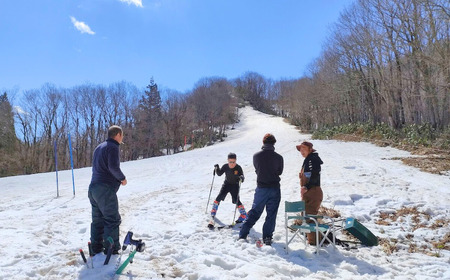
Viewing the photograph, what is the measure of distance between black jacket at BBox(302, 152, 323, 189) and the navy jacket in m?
3.09

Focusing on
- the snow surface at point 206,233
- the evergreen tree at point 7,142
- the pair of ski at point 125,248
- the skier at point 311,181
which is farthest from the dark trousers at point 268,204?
the evergreen tree at point 7,142

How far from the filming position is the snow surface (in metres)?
4.30

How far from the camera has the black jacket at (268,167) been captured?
5.39 m

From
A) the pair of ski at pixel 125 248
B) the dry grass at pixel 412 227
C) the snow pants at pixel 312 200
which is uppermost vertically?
the snow pants at pixel 312 200

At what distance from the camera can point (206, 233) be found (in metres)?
6.09

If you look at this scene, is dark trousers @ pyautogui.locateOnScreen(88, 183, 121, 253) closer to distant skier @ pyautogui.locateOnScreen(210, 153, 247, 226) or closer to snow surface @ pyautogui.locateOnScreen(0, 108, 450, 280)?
snow surface @ pyautogui.locateOnScreen(0, 108, 450, 280)

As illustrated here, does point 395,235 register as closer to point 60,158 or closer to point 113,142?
point 113,142

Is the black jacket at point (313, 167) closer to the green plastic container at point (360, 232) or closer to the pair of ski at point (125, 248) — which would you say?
the green plastic container at point (360, 232)

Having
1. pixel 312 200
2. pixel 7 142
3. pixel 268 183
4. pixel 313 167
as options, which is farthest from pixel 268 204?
pixel 7 142

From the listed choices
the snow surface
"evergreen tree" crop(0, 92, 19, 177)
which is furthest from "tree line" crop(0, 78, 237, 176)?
the snow surface

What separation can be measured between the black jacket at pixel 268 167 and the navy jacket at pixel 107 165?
7.66 ft

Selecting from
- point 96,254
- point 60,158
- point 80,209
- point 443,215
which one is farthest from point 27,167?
point 443,215

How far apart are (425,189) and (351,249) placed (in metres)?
5.23

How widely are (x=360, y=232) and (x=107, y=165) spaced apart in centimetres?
426
